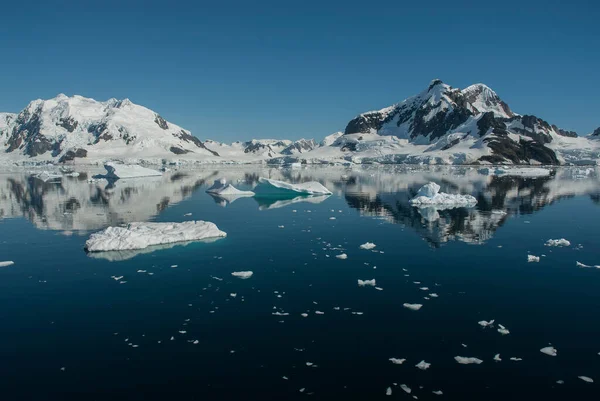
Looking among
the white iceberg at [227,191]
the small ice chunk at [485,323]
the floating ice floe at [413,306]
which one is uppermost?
the white iceberg at [227,191]

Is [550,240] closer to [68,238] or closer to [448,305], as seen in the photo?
[448,305]

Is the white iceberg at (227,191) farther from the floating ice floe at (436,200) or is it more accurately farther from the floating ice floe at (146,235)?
the floating ice floe at (146,235)

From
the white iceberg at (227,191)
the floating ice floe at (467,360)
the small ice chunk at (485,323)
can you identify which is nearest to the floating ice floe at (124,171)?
the white iceberg at (227,191)

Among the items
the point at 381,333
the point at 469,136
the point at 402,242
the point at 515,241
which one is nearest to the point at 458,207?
the point at 515,241

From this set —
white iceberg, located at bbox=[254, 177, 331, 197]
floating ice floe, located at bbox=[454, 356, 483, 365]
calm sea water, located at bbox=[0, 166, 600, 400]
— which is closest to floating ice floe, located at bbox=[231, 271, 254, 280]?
calm sea water, located at bbox=[0, 166, 600, 400]

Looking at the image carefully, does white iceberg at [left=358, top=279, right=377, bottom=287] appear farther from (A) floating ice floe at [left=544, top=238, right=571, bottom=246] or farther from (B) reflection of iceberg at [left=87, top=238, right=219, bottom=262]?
(A) floating ice floe at [left=544, top=238, right=571, bottom=246]

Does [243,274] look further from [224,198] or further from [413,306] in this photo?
[224,198]

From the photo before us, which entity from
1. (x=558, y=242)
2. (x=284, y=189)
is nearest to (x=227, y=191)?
(x=284, y=189)
